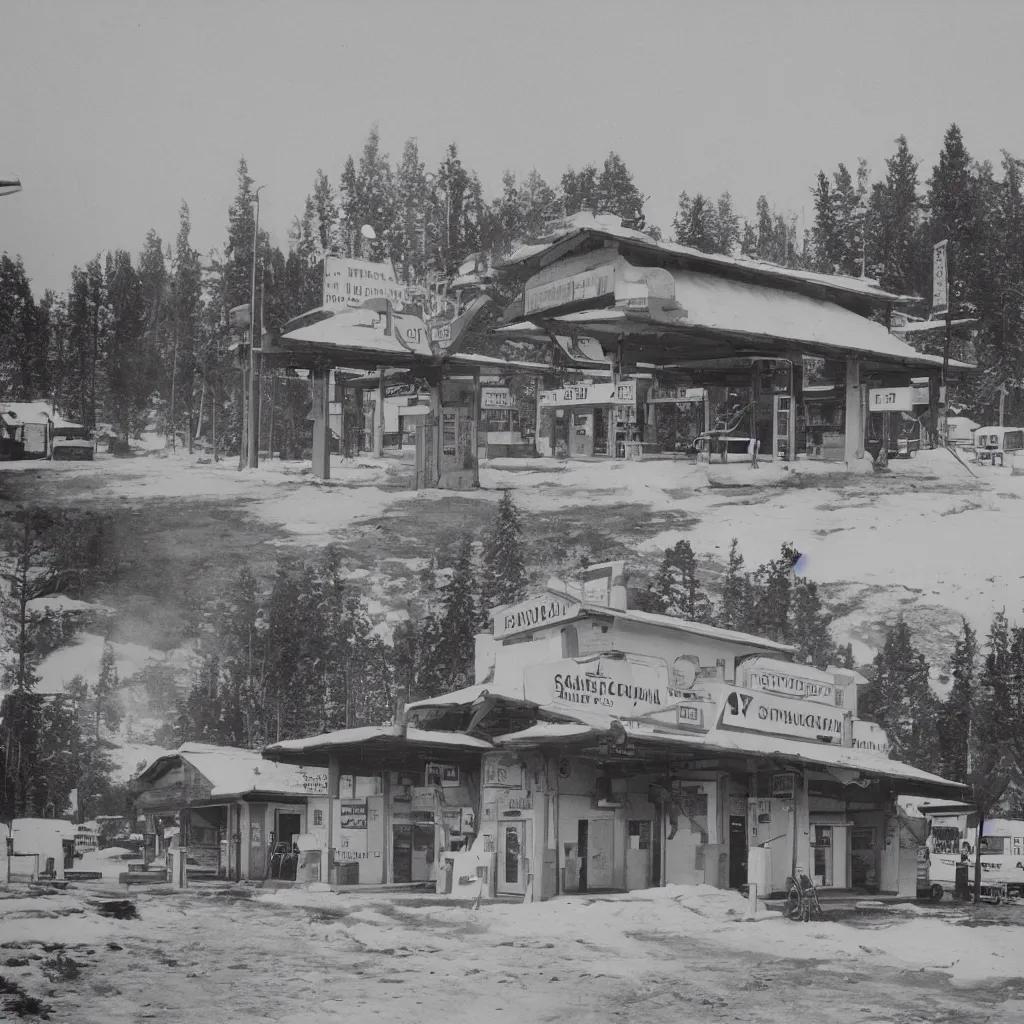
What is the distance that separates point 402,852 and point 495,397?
21.7 feet

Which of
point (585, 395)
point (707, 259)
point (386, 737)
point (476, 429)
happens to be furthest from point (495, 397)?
point (386, 737)

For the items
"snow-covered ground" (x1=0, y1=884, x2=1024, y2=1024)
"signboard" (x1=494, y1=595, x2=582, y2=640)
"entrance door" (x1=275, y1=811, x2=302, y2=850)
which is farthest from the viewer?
"entrance door" (x1=275, y1=811, x2=302, y2=850)

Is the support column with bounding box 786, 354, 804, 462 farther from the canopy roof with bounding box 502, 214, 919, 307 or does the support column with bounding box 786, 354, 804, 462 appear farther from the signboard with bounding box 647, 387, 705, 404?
the signboard with bounding box 647, 387, 705, 404

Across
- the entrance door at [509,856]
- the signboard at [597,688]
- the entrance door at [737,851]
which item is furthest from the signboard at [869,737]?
the entrance door at [509,856]

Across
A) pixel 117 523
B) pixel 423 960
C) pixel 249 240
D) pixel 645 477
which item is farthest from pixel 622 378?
pixel 423 960

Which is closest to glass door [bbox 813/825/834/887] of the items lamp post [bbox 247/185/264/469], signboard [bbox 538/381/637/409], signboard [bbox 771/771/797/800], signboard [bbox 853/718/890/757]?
signboard [bbox 853/718/890/757]

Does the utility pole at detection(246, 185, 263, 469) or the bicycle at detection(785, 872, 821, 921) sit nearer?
the bicycle at detection(785, 872, 821, 921)

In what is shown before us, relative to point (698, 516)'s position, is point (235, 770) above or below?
below

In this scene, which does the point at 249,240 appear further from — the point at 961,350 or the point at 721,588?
the point at 961,350

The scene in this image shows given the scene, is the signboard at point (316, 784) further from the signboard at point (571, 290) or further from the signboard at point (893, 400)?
the signboard at point (893, 400)

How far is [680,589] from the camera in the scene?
17203 millimetres

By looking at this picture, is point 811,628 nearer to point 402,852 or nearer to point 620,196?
point 620,196

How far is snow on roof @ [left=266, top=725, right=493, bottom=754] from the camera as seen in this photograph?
16047 millimetres

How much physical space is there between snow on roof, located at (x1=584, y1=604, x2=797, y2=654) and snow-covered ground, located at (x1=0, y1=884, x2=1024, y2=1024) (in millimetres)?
4799
